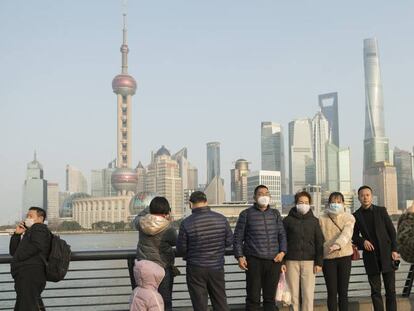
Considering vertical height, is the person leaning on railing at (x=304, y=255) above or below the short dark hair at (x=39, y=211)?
below

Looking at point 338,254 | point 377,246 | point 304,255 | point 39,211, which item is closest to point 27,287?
point 39,211

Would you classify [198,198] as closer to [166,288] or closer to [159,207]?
[159,207]

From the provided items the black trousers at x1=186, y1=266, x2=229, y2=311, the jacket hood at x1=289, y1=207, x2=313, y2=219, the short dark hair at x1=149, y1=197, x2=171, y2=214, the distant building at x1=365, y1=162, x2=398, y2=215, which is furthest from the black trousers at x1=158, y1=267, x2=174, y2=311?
the distant building at x1=365, y1=162, x2=398, y2=215

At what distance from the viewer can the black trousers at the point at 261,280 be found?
613cm

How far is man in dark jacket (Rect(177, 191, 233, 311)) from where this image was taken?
5773 mm

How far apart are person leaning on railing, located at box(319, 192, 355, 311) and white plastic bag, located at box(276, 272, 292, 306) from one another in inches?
19.8

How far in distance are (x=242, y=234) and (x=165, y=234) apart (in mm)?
899

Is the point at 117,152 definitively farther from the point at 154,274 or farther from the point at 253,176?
the point at 154,274

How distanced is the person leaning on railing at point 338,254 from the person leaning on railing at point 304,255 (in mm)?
223

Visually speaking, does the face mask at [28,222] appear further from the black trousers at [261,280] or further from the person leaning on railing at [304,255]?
the person leaning on railing at [304,255]

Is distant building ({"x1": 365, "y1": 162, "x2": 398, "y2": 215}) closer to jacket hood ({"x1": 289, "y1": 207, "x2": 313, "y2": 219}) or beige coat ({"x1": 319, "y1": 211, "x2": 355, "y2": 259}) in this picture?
beige coat ({"x1": 319, "y1": 211, "x2": 355, "y2": 259})

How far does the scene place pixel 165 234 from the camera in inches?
228

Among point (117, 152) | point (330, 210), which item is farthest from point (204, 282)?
point (117, 152)

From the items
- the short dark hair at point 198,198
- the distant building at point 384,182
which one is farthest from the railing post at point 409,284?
the distant building at point 384,182
